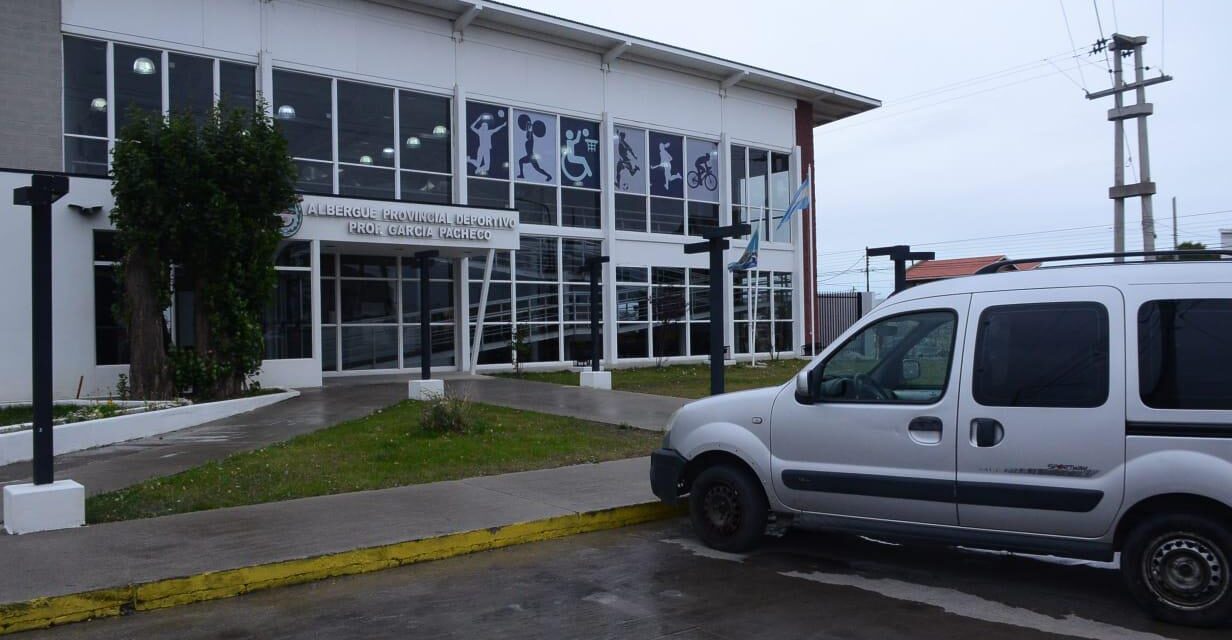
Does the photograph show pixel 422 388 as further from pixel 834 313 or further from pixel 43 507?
pixel 834 313

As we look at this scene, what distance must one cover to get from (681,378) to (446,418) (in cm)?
1262

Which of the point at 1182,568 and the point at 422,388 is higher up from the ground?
the point at 422,388

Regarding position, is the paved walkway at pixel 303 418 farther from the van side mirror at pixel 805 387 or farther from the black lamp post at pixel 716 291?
the van side mirror at pixel 805 387

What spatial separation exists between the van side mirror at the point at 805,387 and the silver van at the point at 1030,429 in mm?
13

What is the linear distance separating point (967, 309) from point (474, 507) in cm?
476

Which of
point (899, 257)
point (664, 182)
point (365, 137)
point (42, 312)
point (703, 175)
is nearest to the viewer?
point (42, 312)

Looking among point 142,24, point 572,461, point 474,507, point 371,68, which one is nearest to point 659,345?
point 371,68

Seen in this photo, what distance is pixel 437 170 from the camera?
2569 cm

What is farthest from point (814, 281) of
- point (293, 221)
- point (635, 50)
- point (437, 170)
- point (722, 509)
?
point (722, 509)

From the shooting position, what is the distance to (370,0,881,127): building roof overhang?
25764 millimetres

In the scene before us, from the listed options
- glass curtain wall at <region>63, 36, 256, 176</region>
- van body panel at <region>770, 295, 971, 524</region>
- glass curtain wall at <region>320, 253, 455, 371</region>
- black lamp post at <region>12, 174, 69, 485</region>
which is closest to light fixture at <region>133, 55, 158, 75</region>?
glass curtain wall at <region>63, 36, 256, 176</region>

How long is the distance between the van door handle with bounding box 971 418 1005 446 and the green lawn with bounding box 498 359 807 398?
1323cm

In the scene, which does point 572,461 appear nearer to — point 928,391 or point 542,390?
point 928,391

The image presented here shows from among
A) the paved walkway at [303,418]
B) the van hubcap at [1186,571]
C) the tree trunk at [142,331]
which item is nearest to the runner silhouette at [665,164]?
the paved walkway at [303,418]
